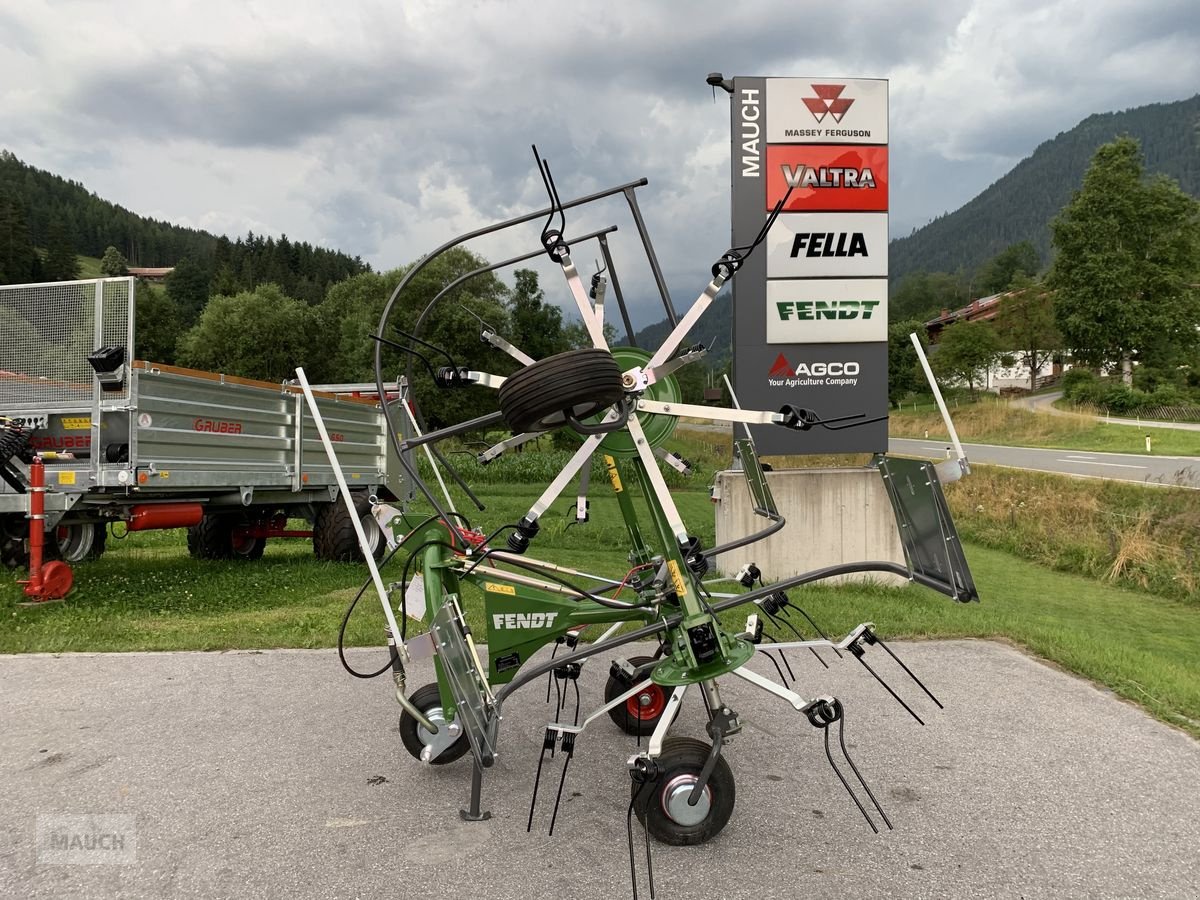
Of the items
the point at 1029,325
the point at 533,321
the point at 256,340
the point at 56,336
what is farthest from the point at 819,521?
the point at 1029,325

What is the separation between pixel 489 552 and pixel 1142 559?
10336mm

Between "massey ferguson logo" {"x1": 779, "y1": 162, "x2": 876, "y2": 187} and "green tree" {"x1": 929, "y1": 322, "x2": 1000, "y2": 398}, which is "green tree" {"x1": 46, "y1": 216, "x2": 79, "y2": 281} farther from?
"massey ferguson logo" {"x1": 779, "y1": 162, "x2": 876, "y2": 187}

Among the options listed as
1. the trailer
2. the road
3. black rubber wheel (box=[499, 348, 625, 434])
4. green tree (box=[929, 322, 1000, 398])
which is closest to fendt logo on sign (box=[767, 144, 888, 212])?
the trailer

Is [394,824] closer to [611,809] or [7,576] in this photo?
[611,809]

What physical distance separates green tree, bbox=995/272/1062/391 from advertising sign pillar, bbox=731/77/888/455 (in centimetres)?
5762

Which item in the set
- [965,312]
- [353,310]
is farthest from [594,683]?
[965,312]

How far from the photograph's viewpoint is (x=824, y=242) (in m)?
8.64

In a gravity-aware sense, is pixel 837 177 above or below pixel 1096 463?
above

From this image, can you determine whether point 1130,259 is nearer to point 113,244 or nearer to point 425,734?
point 425,734

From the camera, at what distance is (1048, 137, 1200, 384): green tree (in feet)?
158

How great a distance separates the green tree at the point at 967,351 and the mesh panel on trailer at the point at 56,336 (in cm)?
5795

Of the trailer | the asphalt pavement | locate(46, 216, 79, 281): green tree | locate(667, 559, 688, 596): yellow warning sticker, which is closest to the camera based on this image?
the asphalt pavement

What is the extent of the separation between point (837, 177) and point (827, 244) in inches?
26.3

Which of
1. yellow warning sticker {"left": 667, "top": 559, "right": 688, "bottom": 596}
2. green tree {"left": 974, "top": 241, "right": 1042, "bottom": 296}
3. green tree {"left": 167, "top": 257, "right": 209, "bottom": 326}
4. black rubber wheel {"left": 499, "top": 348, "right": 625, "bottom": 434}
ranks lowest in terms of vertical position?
yellow warning sticker {"left": 667, "top": 559, "right": 688, "bottom": 596}
